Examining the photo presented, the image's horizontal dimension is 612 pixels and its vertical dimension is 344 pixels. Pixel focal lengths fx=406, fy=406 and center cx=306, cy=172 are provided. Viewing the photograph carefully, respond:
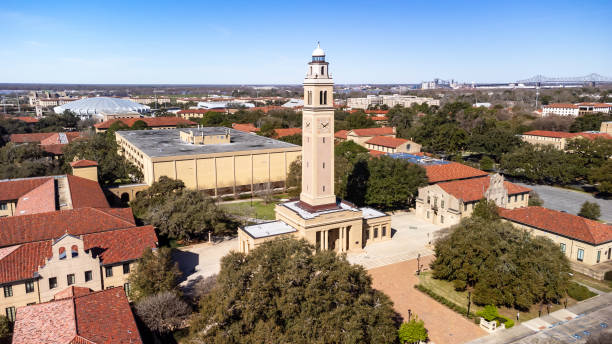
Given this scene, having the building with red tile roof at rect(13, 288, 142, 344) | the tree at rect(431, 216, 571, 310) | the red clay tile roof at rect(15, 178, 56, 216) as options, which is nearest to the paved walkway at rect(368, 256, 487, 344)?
the tree at rect(431, 216, 571, 310)

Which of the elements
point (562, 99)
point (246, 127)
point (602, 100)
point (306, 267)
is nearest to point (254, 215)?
point (306, 267)

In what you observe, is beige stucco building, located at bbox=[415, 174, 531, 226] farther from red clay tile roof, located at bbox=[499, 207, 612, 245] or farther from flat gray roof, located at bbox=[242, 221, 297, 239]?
flat gray roof, located at bbox=[242, 221, 297, 239]

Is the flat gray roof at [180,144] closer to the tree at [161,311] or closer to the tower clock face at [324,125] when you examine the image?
the tower clock face at [324,125]

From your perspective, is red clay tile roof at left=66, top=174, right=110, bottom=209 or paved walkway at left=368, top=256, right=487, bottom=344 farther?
red clay tile roof at left=66, top=174, right=110, bottom=209

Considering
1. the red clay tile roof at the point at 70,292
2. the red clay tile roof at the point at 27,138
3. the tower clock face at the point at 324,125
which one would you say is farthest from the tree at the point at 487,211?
the red clay tile roof at the point at 27,138

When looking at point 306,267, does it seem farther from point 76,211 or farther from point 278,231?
point 76,211

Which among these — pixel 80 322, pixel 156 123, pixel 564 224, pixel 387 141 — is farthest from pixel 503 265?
pixel 156 123
